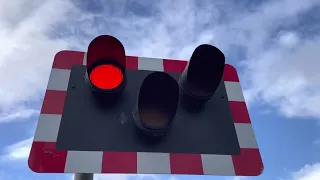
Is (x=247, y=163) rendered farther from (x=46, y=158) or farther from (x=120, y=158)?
(x=46, y=158)

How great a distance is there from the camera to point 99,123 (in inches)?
73.3

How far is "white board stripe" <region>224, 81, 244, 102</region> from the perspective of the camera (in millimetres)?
2254

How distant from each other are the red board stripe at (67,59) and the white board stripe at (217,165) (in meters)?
1.12

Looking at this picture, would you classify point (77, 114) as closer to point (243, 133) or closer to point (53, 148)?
point (53, 148)

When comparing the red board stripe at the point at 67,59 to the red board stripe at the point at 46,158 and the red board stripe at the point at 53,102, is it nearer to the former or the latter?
the red board stripe at the point at 53,102

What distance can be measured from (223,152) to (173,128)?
34 cm

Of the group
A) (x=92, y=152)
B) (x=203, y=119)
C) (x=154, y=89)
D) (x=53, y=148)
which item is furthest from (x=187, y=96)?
(x=53, y=148)

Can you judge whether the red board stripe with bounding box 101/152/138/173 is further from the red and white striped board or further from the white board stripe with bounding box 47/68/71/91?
the white board stripe with bounding box 47/68/71/91

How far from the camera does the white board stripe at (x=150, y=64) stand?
7.53ft

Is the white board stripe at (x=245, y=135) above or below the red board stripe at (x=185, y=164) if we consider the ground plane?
above

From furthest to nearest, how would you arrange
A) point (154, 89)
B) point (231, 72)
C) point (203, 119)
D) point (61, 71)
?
point (231, 72), point (61, 71), point (203, 119), point (154, 89)

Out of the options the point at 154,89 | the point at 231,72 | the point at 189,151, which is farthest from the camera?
the point at 231,72

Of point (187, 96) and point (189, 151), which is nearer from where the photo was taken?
point (189, 151)

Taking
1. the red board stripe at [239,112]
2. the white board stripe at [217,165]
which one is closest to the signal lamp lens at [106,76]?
the white board stripe at [217,165]
